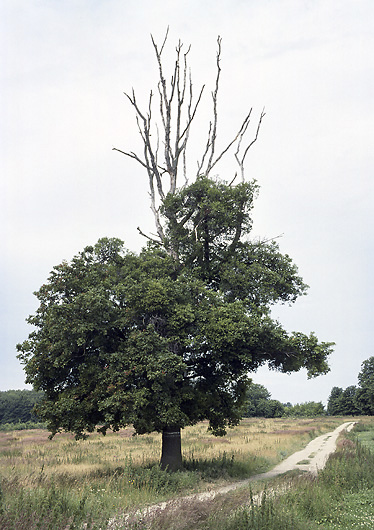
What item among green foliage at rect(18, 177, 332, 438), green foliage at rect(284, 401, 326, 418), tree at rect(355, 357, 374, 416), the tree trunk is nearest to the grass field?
the tree trunk

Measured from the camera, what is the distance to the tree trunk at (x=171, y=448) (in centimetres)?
1842

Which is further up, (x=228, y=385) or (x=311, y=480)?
(x=228, y=385)

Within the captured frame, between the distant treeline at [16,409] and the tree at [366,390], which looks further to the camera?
the distant treeline at [16,409]

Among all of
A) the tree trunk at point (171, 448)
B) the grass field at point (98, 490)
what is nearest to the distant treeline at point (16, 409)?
the grass field at point (98, 490)

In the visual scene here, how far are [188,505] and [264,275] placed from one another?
12.0 m

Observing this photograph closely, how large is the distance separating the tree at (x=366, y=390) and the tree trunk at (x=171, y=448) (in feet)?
288

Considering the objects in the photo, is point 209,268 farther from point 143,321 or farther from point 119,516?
point 119,516

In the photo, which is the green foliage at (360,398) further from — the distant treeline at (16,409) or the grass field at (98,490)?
the grass field at (98,490)

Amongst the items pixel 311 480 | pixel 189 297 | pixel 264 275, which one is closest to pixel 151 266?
pixel 189 297

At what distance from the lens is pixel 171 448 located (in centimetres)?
1869

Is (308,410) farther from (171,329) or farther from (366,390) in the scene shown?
(171,329)

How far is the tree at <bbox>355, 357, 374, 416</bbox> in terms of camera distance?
9554 cm

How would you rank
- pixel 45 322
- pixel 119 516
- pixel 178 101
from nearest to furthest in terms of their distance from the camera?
1. pixel 119 516
2. pixel 45 322
3. pixel 178 101

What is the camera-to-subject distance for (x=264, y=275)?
65.1ft
